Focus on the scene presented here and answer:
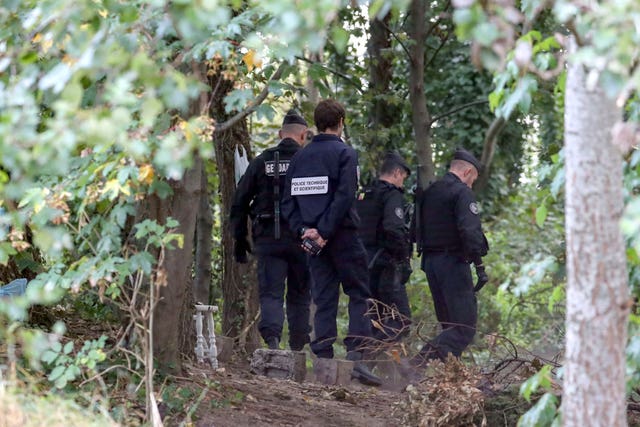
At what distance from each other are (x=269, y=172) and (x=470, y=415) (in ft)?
10.0

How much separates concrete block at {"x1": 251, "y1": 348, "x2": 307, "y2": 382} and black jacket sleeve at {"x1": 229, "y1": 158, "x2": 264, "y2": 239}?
1.08 metres

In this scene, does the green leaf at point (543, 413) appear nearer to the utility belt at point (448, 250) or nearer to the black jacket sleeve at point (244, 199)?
the utility belt at point (448, 250)

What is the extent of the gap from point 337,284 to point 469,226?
3.90ft

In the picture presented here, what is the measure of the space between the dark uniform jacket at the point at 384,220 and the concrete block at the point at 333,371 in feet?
5.43

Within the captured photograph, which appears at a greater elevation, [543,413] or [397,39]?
[397,39]

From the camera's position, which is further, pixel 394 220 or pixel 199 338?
pixel 394 220

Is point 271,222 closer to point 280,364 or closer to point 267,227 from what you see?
point 267,227

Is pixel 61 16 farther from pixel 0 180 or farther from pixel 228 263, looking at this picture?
pixel 228 263

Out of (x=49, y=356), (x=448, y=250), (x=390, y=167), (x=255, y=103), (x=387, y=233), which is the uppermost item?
(x=255, y=103)

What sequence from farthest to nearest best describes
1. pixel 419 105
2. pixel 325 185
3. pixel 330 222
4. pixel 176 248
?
pixel 419 105 < pixel 325 185 < pixel 330 222 < pixel 176 248

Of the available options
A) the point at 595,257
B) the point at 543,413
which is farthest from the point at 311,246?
the point at 595,257

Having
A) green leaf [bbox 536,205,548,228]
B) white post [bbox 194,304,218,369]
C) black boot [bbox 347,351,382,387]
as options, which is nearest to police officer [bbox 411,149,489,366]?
black boot [bbox 347,351,382,387]

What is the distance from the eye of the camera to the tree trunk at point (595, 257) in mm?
4145

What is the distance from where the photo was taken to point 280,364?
28.5ft
